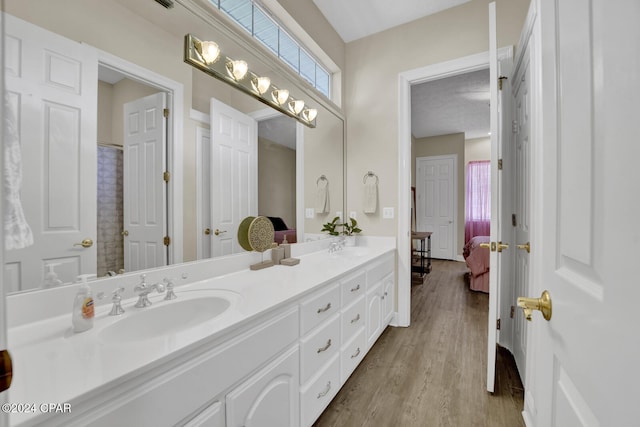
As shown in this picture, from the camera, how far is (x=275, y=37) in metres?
2.11

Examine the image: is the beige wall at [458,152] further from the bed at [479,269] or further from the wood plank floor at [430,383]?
the wood plank floor at [430,383]

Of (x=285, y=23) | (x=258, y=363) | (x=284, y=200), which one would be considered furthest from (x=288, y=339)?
(x=285, y=23)

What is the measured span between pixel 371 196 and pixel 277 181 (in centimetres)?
112

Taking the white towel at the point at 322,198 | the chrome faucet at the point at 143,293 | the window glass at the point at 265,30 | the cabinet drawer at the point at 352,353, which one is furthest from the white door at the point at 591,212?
the white towel at the point at 322,198

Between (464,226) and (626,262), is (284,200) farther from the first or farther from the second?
(464,226)

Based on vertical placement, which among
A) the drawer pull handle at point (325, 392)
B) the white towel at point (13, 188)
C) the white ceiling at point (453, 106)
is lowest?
the drawer pull handle at point (325, 392)

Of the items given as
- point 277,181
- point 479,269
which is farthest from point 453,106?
point 277,181

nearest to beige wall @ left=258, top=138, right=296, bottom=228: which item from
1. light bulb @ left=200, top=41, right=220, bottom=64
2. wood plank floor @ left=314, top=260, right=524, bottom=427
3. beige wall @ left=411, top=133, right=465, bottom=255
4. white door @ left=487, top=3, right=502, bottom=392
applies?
light bulb @ left=200, top=41, right=220, bottom=64

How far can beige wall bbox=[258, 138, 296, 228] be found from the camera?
1.88 meters

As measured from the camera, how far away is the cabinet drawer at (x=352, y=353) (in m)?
1.63

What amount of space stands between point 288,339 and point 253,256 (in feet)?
2.36

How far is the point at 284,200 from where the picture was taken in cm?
211

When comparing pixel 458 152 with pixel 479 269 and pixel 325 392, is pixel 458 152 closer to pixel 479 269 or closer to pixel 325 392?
pixel 479 269

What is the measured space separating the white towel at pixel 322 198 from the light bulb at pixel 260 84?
1.01 metres
